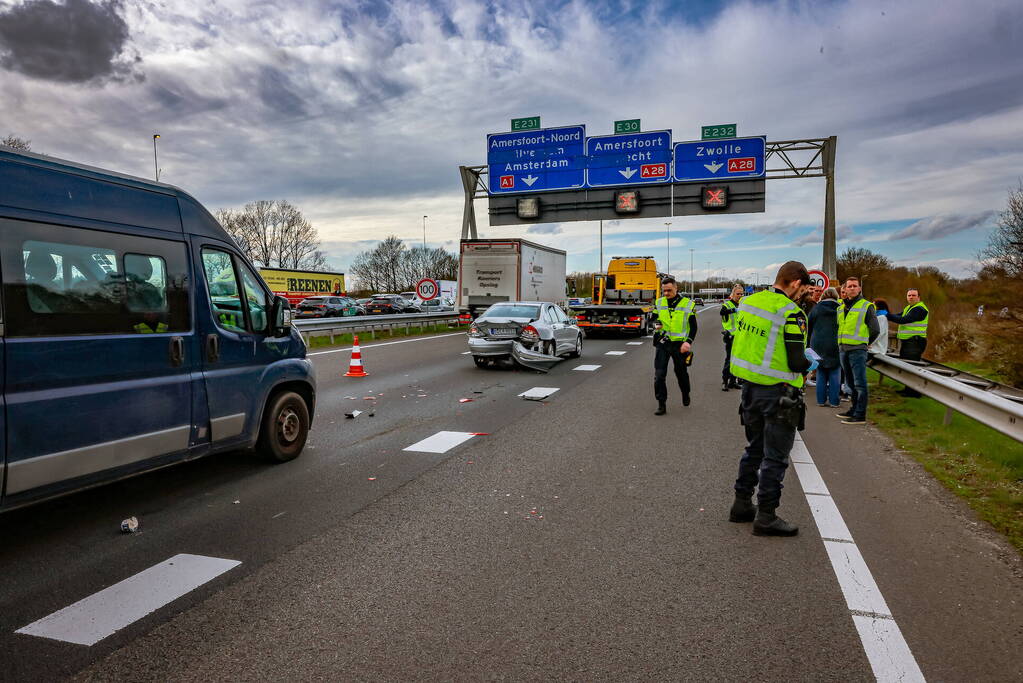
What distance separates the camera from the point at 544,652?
2963 mm

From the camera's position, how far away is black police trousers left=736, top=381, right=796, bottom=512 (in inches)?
176

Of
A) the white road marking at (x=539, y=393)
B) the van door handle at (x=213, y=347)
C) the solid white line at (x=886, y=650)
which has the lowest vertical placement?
the white road marking at (x=539, y=393)

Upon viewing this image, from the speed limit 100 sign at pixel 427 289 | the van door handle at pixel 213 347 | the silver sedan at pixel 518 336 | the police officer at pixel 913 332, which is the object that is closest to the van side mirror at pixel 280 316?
the van door handle at pixel 213 347

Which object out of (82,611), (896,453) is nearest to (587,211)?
(896,453)

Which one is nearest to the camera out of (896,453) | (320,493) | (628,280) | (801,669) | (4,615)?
(801,669)

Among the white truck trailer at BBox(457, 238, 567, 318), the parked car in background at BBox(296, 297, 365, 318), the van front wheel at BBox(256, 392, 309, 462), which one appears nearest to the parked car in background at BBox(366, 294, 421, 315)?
the parked car in background at BBox(296, 297, 365, 318)

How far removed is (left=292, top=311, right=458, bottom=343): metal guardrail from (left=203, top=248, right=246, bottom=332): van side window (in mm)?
11463

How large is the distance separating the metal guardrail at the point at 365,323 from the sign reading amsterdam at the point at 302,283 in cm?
2021

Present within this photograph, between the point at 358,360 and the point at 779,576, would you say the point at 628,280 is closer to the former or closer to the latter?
the point at 358,360

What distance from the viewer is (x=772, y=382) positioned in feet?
14.8

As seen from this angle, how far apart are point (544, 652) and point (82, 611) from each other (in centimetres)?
233

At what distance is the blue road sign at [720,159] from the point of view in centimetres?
2536

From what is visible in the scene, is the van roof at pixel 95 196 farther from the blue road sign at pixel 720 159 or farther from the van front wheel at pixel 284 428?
the blue road sign at pixel 720 159

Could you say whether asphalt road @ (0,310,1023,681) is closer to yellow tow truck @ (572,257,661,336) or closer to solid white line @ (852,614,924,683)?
solid white line @ (852,614,924,683)
